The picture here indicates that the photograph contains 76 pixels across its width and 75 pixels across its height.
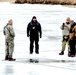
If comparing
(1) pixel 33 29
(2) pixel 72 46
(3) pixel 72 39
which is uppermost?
(1) pixel 33 29

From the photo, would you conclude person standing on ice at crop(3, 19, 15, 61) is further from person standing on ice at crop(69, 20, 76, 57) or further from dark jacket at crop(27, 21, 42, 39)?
person standing on ice at crop(69, 20, 76, 57)

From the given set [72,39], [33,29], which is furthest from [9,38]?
[72,39]

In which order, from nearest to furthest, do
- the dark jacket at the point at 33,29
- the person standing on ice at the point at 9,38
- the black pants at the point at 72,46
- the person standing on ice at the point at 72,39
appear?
the person standing on ice at the point at 9,38, the person standing on ice at the point at 72,39, the black pants at the point at 72,46, the dark jacket at the point at 33,29

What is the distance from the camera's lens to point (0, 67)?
16672mm

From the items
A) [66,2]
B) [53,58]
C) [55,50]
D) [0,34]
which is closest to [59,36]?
[0,34]

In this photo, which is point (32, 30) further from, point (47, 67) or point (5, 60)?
point (47, 67)

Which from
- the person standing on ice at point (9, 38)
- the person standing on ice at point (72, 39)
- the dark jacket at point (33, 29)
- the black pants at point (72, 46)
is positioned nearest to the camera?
the person standing on ice at point (9, 38)

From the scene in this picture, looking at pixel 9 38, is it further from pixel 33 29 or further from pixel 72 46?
pixel 72 46

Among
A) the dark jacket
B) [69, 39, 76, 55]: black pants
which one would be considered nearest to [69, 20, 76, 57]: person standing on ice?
[69, 39, 76, 55]: black pants

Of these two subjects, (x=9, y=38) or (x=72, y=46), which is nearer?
(x=9, y=38)

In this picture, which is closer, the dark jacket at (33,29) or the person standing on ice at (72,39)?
the person standing on ice at (72,39)

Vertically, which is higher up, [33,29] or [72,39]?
[33,29]

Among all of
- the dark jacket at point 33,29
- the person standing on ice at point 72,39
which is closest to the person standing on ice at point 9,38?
the dark jacket at point 33,29

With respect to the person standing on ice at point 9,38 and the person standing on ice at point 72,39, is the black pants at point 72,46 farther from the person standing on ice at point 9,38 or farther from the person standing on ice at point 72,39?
the person standing on ice at point 9,38
